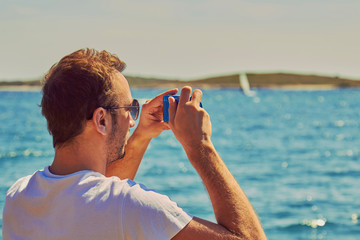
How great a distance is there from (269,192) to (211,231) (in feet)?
41.3

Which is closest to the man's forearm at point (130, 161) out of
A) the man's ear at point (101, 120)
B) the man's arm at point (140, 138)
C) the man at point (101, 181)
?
the man's arm at point (140, 138)

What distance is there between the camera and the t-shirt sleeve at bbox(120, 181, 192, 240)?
1.65 m

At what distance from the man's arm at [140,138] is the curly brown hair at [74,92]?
0.53m

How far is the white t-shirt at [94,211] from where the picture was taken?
166 cm

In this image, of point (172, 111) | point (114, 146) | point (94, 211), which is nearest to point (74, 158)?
point (114, 146)

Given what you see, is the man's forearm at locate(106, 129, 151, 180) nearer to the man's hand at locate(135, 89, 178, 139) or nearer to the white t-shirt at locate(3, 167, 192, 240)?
the man's hand at locate(135, 89, 178, 139)

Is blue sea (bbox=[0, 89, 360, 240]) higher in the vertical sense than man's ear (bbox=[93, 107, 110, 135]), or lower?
higher

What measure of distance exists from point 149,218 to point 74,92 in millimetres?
480

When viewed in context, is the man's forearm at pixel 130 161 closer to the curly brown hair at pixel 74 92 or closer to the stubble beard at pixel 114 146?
the stubble beard at pixel 114 146

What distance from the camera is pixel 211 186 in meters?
1.76

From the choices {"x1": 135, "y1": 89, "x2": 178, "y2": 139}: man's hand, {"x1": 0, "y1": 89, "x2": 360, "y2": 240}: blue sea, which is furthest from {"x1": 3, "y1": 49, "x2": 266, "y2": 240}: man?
{"x1": 0, "y1": 89, "x2": 360, "y2": 240}: blue sea

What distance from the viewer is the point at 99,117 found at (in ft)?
6.06

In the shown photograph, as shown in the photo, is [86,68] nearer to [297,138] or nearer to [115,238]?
[115,238]

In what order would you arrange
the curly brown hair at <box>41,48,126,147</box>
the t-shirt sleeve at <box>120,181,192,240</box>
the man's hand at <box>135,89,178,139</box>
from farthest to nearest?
the man's hand at <box>135,89,178,139</box> → the curly brown hair at <box>41,48,126,147</box> → the t-shirt sleeve at <box>120,181,192,240</box>
